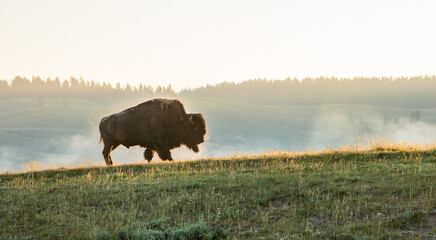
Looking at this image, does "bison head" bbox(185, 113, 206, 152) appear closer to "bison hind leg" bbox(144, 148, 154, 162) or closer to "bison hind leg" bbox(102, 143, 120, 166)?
"bison hind leg" bbox(144, 148, 154, 162)

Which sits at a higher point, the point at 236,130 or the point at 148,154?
the point at 148,154

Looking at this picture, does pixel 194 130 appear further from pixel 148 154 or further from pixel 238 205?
pixel 238 205

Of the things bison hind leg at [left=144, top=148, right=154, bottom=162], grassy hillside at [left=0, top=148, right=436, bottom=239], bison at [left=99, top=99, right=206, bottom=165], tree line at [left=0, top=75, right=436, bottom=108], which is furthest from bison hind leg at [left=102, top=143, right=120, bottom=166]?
tree line at [left=0, top=75, right=436, bottom=108]

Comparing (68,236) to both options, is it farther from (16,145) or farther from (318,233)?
(16,145)

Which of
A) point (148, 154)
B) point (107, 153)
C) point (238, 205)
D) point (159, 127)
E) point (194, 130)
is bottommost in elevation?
point (148, 154)

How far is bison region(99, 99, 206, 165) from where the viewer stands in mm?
16844

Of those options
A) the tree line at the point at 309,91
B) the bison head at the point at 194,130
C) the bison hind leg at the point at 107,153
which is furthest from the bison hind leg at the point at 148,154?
the tree line at the point at 309,91

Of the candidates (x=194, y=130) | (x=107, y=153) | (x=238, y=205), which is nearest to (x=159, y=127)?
(x=194, y=130)

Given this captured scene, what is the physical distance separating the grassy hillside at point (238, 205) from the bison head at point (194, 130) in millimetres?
5905

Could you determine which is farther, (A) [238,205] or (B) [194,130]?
(B) [194,130]

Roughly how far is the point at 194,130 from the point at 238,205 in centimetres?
1025

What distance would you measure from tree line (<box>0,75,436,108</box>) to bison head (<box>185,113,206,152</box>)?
147 meters

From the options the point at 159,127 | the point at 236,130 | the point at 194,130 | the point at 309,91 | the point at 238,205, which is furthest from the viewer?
the point at 309,91

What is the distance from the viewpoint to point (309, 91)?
164 meters
